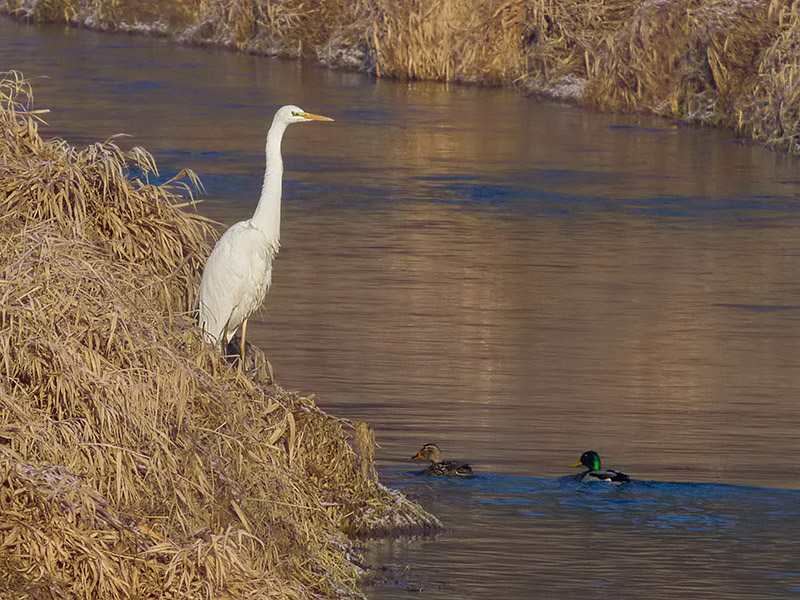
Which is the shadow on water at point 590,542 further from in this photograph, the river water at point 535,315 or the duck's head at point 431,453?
the duck's head at point 431,453

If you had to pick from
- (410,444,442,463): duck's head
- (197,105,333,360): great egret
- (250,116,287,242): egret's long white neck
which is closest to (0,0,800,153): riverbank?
(410,444,442,463): duck's head

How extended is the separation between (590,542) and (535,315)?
22.4 ft

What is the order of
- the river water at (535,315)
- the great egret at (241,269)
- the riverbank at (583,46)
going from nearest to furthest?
1. the river water at (535,315)
2. the great egret at (241,269)
3. the riverbank at (583,46)

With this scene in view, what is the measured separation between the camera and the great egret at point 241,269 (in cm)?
1016

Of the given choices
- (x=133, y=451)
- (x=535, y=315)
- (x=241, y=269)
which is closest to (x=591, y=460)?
(x=241, y=269)

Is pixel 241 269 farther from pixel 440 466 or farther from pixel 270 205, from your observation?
pixel 440 466

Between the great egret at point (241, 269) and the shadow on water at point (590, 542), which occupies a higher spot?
the great egret at point (241, 269)

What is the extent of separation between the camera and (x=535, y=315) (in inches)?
659

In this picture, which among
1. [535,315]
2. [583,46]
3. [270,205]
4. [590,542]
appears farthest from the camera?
[583,46]

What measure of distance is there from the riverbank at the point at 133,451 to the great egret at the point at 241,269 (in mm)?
726

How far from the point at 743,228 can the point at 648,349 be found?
734 cm

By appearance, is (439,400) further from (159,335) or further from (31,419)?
(31,419)

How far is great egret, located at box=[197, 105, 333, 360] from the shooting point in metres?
10.2

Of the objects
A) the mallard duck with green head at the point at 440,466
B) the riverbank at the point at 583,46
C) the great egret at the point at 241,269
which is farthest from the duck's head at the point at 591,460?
the riverbank at the point at 583,46
